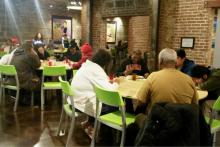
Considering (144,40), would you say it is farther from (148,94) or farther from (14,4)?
(148,94)

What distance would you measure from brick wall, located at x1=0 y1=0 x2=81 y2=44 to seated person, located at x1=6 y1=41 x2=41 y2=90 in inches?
252

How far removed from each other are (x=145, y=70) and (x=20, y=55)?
2458 millimetres

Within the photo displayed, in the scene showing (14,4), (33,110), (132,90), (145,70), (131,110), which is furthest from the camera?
(14,4)

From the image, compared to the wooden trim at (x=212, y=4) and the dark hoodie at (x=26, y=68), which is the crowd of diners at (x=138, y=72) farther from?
the wooden trim at (x=212, y=4)

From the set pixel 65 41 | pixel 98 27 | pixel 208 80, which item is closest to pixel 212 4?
pixel 208 80

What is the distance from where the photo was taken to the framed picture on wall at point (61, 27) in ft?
41.5

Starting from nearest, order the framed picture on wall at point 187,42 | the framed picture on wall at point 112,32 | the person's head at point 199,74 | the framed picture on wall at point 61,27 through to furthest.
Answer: the person's head at point 199,74
the framed picture on wall at point 187,42
the framed picture on wall at point 112,32
the framed picture on wall at point 61,27

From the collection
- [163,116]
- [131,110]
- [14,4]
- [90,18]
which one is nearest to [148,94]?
[163,116]


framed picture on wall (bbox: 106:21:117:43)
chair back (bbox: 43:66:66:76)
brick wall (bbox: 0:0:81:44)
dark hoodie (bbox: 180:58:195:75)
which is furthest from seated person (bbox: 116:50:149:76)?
brick wall (bbox: 0:0:81:44)

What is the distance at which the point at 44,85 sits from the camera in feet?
17.9

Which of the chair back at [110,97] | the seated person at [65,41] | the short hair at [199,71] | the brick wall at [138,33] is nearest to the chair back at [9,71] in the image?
the chair back at [110,97]

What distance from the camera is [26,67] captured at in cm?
548

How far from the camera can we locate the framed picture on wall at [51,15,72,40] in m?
12.6

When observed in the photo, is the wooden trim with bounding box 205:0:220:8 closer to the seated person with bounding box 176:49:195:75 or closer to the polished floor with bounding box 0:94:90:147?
the seated person with bounding box 176:49:195:75
